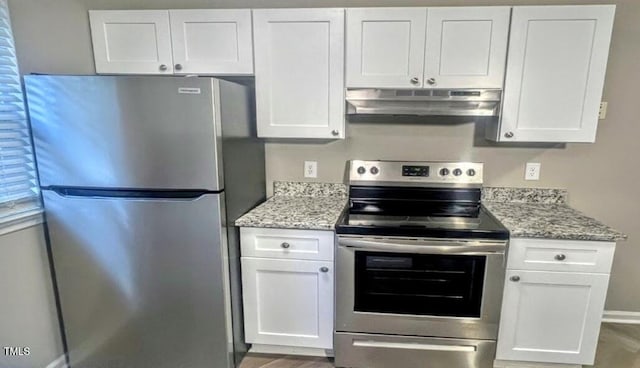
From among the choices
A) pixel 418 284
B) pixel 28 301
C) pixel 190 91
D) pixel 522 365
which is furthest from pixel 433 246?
pixel 28 301

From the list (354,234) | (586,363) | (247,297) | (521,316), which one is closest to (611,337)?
(586,363)

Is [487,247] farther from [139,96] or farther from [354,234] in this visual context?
[139,96]

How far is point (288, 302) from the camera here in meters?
1.90

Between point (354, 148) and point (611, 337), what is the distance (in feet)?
6.57

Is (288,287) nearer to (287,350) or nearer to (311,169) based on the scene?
(287,350)

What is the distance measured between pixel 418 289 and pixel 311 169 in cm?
101

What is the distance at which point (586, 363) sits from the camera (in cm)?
180

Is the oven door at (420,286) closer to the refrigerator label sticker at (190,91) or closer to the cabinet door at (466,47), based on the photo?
the cabinet door at (466,47)

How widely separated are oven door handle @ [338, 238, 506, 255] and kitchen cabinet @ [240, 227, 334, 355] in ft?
0.66

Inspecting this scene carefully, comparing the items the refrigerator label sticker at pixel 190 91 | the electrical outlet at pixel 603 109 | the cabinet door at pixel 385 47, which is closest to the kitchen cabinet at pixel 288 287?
the refrigerator label sticker at pixel 190 91

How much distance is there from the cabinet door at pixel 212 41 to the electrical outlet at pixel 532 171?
5.84 feet

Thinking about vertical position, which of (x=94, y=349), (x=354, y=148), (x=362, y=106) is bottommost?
(x=94, y=349)

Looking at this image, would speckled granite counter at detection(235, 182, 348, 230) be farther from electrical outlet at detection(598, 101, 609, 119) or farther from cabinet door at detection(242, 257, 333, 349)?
electrical outlet at detection(598, 101, 609, 119)

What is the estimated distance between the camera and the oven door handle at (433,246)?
1683 millimetres
